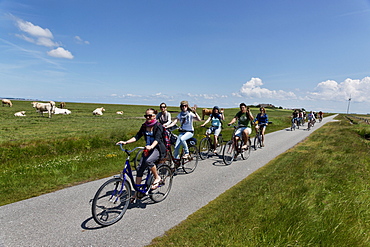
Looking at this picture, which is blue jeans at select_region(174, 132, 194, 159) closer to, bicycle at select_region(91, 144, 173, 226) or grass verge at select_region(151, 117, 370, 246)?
grass verge at select_region(151, 117, 370, 246)

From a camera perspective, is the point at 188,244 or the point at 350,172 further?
the point at 350,172

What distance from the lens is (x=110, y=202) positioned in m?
4.44

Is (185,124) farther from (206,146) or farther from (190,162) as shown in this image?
(206,146)

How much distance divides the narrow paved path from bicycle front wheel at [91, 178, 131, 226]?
0.17 meters

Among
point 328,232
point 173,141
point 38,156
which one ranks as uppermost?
point 173,141

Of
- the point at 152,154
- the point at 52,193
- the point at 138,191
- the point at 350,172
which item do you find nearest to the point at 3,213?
the point at 52,193

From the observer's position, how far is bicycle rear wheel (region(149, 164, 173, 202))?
18.1 feet

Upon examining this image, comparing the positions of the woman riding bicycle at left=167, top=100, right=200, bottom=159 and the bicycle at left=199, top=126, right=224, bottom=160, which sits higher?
the woman riding bicycle at left=167, top=100, right=200, bottom=159

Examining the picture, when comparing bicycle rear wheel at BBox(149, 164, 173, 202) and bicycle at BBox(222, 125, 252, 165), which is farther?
bicycle at BBox(222, 125, 252, 165)

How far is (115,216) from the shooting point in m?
4.52

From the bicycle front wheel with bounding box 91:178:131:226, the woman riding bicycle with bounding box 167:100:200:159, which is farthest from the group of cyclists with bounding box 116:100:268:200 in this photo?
the bicycle front wheel with bounding box 91:178:131:226

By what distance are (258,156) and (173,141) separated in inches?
221

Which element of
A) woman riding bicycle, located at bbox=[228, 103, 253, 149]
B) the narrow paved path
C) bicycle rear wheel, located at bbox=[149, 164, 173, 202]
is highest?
woman riding bicycle, located at bbox=[228, 103, 253, 149]

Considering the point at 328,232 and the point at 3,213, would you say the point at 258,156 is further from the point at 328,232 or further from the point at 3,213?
the point at 3,213
